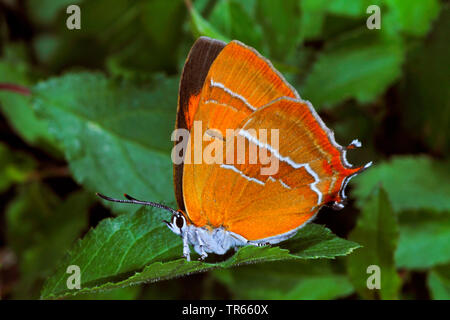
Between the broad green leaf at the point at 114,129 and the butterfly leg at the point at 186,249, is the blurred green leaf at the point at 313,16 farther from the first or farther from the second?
the butterfly leg at the point at 186,249

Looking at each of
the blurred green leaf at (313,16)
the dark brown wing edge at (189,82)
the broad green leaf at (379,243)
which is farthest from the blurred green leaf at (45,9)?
the broad green leaf at (379,243)

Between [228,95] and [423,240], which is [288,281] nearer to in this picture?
[423,240]

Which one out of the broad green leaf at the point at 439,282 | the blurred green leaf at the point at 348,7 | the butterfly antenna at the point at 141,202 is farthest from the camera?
the blurred green leaf at the point at 348,7

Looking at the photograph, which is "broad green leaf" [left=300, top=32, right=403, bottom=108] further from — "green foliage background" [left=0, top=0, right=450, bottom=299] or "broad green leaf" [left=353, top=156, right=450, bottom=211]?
"broad green leaf" [left=353, top=156, right=450, bottom=211]

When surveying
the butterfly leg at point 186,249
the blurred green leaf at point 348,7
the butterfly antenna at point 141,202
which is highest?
the blurred green leaf at point 348,7

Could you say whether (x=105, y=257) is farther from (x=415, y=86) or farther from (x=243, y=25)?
(x=415, y=86)

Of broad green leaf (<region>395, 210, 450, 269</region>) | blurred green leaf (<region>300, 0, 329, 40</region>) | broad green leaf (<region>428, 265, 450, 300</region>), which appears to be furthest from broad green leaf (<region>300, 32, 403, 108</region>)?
broad green leaf (<region>428, 265, 450, 300</region>)
